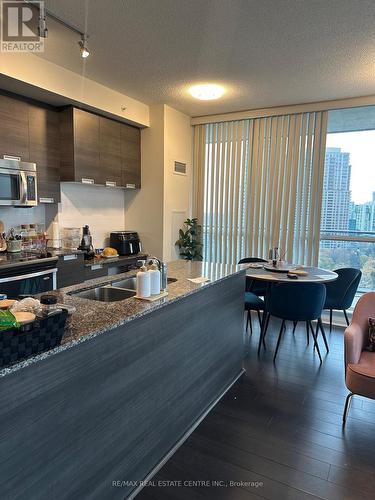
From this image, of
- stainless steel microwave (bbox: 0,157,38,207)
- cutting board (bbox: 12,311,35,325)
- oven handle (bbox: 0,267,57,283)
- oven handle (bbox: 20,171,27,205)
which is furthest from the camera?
oven handle (bbox: 20,171,27,205)

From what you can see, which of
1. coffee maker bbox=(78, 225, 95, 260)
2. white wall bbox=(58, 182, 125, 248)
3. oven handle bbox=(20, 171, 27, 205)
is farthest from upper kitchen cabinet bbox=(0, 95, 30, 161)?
coffee maker bbox=(78, 225, 95, 260)

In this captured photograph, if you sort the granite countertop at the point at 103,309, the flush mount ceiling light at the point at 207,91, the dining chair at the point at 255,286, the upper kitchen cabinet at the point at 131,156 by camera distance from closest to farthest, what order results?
the granite countertop at the point at 103,309 < the flush mount ceiling light at the point at 207,91 < the dining chair at the point at 255,286 < the upper kitchen cabinet at the point at 131,156

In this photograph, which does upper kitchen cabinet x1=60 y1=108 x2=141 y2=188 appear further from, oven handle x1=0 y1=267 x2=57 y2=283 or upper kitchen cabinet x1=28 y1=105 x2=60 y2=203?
oven handle x1=0 y1=267 x2=57 y2=283

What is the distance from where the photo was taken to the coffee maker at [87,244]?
405 centimetres

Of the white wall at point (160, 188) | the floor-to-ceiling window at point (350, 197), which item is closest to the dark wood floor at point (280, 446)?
the floor-to-ceiling window at point (350, 197)

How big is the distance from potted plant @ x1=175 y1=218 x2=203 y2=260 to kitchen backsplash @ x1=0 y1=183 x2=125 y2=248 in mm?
927

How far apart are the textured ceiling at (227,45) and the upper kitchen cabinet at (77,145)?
49 cm

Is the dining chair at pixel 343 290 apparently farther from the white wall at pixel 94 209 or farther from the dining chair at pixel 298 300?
the white wall at pixel 94 209

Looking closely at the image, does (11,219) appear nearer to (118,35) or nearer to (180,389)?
(118,35)

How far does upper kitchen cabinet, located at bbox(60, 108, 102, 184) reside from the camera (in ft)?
12.3

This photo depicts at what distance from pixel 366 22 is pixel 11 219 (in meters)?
3.69

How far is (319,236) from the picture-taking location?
4.57m

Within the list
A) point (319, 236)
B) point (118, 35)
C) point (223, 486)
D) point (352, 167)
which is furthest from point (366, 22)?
point (223, 486)

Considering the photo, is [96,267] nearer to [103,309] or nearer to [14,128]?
[14,128]
